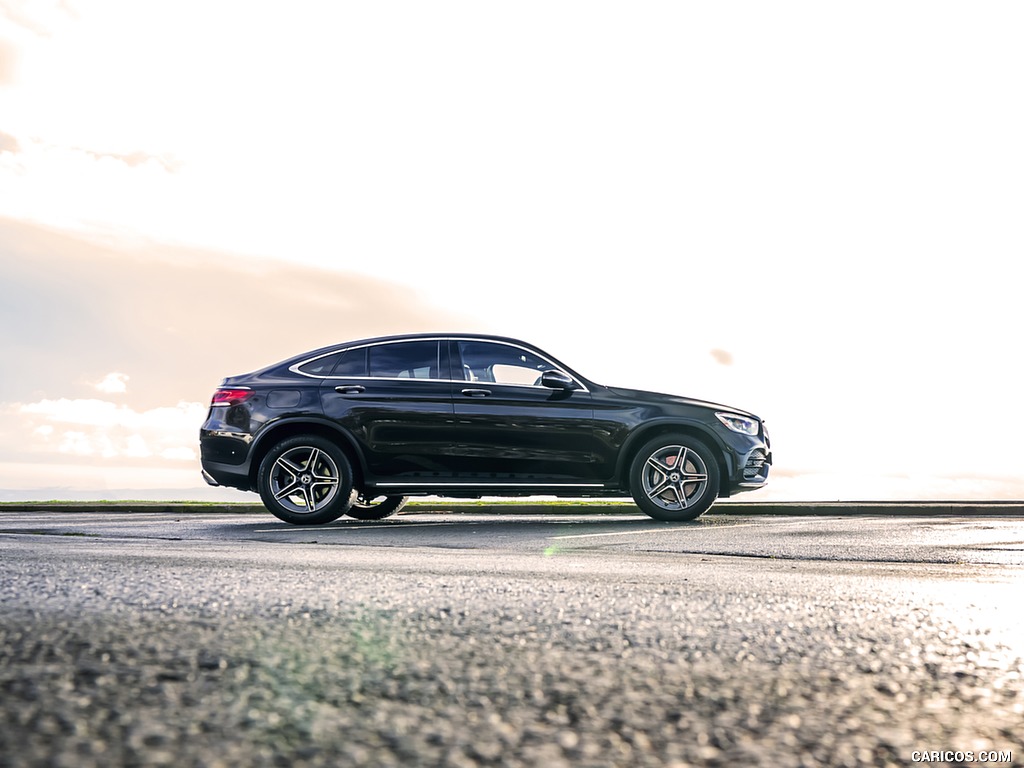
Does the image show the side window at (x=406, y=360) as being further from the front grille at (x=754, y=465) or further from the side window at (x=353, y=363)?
the front grille at (x=754, y=465)

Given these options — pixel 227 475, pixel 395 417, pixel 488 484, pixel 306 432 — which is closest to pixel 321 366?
pixel 306 432

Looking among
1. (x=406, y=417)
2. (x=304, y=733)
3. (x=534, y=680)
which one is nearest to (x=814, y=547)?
(x=406, y=417)

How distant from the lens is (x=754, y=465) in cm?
1053

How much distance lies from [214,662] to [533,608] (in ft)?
3.87

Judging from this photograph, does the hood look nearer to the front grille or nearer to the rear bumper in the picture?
the front grille

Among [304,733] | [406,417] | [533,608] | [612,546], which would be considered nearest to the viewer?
[304,733]

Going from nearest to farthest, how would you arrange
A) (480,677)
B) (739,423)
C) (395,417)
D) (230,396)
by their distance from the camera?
(480,677), (395,417), (230,396), (739,423)

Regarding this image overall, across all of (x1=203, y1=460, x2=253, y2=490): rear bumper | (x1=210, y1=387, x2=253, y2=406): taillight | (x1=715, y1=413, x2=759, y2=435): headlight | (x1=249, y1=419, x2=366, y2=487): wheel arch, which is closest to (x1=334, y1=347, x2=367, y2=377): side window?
(x1=249, y1=419, x2=366, y2=487): wheel arch

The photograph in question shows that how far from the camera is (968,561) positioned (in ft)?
20.3

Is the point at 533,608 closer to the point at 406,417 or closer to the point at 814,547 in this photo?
the point at 814,547

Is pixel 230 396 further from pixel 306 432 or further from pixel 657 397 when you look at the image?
pixel 657 397

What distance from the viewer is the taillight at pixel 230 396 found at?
10.1 metres

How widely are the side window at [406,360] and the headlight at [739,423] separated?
114 inches

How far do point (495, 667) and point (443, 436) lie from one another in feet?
26.1
